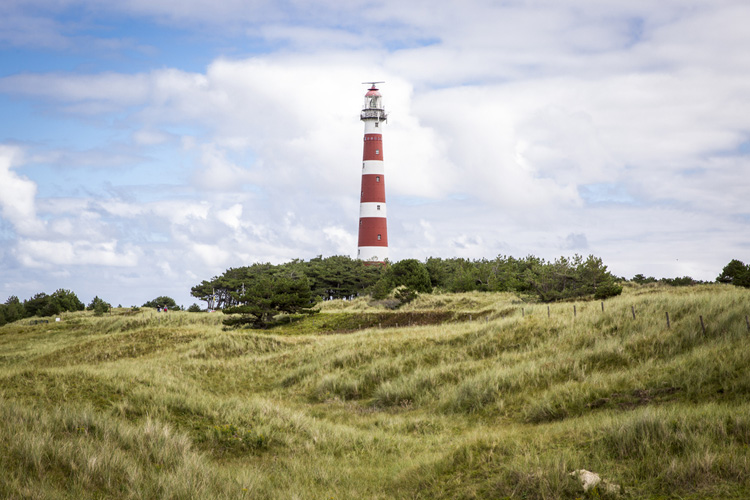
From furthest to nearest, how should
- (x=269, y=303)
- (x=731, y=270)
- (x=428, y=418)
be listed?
(x=731, y=270) → (x=269, y=303) → (x=428, y=418)

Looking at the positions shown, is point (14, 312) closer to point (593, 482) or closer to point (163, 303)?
Result: point (163, 303)

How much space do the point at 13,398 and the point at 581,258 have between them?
147 ft

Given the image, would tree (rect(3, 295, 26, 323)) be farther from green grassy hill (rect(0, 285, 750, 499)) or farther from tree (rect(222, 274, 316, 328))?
green grassy hill (rect(0, 285, 750, 499))

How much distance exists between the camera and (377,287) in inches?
2282

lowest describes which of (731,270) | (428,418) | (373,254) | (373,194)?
(428,418)

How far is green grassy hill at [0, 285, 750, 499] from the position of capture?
7.89 metres

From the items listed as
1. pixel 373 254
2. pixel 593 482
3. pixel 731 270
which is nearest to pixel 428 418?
pixel 593 482

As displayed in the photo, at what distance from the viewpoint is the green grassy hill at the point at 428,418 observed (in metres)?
7.89

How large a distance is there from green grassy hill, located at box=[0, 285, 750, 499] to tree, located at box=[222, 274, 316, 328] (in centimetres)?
2012

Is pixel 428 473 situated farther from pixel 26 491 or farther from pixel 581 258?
pixel 581 258

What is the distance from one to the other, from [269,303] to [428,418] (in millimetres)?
31868

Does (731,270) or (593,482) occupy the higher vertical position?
(731,270)

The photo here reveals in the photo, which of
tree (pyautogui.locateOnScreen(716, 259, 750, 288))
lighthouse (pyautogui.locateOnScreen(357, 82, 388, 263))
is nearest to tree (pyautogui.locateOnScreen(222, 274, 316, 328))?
lighthouse (pyautogui.locateOnScreen(357, 82, 388, 263))

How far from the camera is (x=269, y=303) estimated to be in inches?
1752
